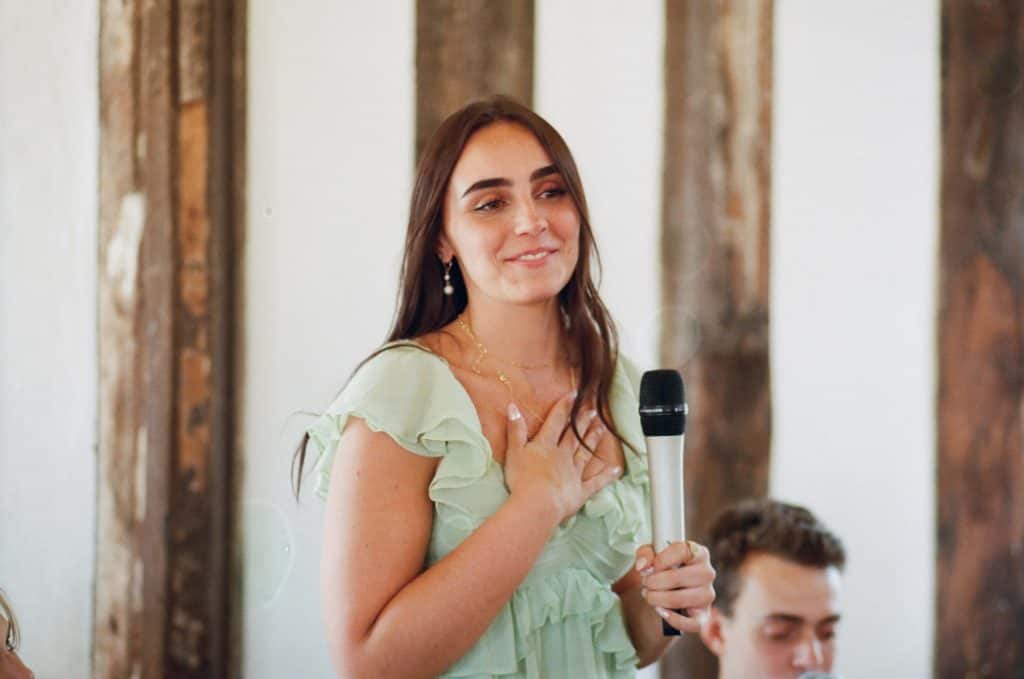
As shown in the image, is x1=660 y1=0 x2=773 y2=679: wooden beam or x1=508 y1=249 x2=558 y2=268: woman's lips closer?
x1=508 y1=249 x2=558 y2=268: woman's lips

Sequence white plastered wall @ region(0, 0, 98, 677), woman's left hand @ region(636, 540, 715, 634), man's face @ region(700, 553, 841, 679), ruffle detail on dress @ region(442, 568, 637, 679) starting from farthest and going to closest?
man's face @ region(700, 553, 841, 679)
white plastered wall @ region(0, 0, 98, 677)
ruffle detail on dress @ region(442, 568, 637, 679)
woman's left hand @ region(636, 540, 715, 634)

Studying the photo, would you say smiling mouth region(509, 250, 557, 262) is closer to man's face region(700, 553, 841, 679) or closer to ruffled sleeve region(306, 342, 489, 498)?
ruffled sleeve region(306, 342, 489, 498)

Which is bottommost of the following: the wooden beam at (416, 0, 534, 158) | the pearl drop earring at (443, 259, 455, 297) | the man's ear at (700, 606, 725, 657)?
the man's ear at (700, 606, 725, 657)

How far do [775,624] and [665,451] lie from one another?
0.97 m

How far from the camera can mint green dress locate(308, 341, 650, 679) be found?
1.33 meters

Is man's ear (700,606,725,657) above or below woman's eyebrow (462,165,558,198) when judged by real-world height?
below

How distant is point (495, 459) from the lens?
4.55ft

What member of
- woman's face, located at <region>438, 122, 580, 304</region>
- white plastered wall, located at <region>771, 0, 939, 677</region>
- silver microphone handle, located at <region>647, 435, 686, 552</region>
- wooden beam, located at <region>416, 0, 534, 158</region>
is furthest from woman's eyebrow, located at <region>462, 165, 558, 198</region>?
white plastered wall, located at <region>771, 0, 939, 677</region>

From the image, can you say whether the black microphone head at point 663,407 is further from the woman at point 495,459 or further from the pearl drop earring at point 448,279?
the pearl drop earring at point 448,279

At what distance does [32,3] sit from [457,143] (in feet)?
3.36

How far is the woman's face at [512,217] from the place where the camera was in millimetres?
1418

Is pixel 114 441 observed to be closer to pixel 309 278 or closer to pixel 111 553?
pixel 111 553

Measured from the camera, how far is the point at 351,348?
2.14 m

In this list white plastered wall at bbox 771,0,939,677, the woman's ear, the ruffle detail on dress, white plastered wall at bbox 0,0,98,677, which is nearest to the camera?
the ruffle detail on dress
